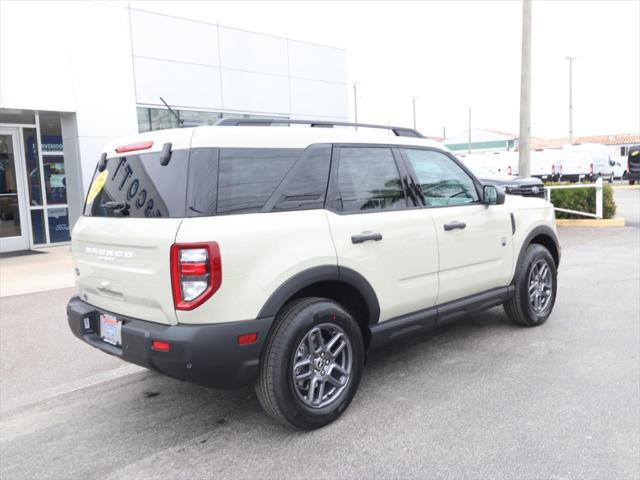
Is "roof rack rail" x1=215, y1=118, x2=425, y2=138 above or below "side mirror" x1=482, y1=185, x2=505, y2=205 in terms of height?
above

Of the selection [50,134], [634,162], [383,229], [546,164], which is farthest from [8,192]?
[546,164]

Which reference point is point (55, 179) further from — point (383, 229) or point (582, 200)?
point (582, 200)

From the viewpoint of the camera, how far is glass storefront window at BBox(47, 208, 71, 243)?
41.1 ft

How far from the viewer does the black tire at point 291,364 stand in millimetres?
3223

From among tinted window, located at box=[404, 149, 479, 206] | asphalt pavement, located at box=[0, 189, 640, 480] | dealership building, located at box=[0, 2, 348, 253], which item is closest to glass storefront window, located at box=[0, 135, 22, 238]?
dealership building, located at box=[0, 2, 348, 253]

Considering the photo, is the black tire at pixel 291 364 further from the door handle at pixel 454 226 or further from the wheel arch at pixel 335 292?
the door handle at pixel 454 226

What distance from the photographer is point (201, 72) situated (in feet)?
41.3

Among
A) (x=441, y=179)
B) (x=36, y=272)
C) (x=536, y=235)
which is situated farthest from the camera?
(x=36, y=272)

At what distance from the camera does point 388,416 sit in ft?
11.8

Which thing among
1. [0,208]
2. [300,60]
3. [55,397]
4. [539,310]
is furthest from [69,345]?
[300,60]

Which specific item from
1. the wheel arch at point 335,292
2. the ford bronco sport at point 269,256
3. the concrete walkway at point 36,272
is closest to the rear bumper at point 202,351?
the ford bronco sport at point 269,256

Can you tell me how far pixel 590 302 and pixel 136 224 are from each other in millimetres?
5235

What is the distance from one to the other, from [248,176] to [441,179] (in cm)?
189

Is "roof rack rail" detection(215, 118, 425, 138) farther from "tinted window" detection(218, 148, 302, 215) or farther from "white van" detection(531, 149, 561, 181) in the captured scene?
"white van" detection(531, 149, 561, 181)
